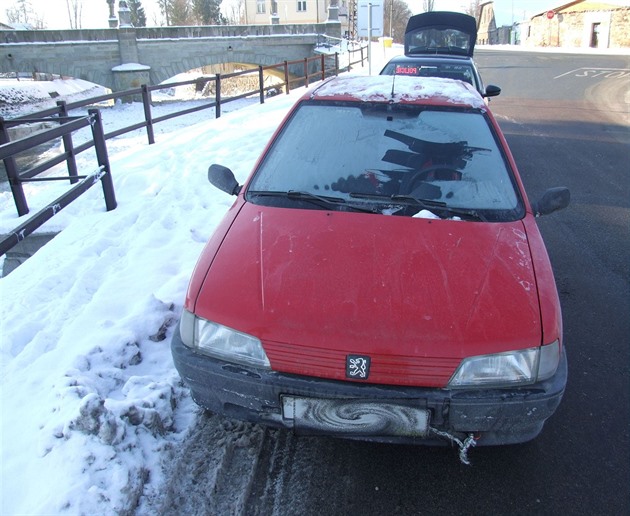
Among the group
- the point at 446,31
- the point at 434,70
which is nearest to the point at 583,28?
the point at 446,31

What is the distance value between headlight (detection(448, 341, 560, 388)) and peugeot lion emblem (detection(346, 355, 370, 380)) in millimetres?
353

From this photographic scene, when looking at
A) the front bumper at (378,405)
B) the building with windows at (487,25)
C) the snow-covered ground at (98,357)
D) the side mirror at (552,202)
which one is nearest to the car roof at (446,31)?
the snow-covered ground at (98,357)

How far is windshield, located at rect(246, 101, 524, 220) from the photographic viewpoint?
9.68 ft

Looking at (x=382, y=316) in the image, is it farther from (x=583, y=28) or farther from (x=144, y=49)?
(x=583, y=28)

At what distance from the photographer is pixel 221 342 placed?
230 cm

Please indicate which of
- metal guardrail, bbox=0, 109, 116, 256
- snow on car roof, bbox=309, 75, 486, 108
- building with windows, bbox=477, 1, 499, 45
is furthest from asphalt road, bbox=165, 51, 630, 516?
building with windows, bbox=477, 1, 499, 45

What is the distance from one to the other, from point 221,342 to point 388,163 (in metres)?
1.59

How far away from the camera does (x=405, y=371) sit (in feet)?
6.97

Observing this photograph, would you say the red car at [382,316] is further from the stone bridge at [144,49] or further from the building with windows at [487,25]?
the building with windows at [487,25]

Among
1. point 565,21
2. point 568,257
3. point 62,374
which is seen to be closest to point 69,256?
point 62,374

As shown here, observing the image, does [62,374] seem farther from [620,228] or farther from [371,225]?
[620,228]

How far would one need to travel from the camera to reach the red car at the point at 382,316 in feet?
7.04

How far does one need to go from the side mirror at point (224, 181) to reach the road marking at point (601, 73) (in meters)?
22.3

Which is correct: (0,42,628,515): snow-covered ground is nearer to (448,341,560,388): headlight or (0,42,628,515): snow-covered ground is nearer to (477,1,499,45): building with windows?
(448,341,560,388): headlight
